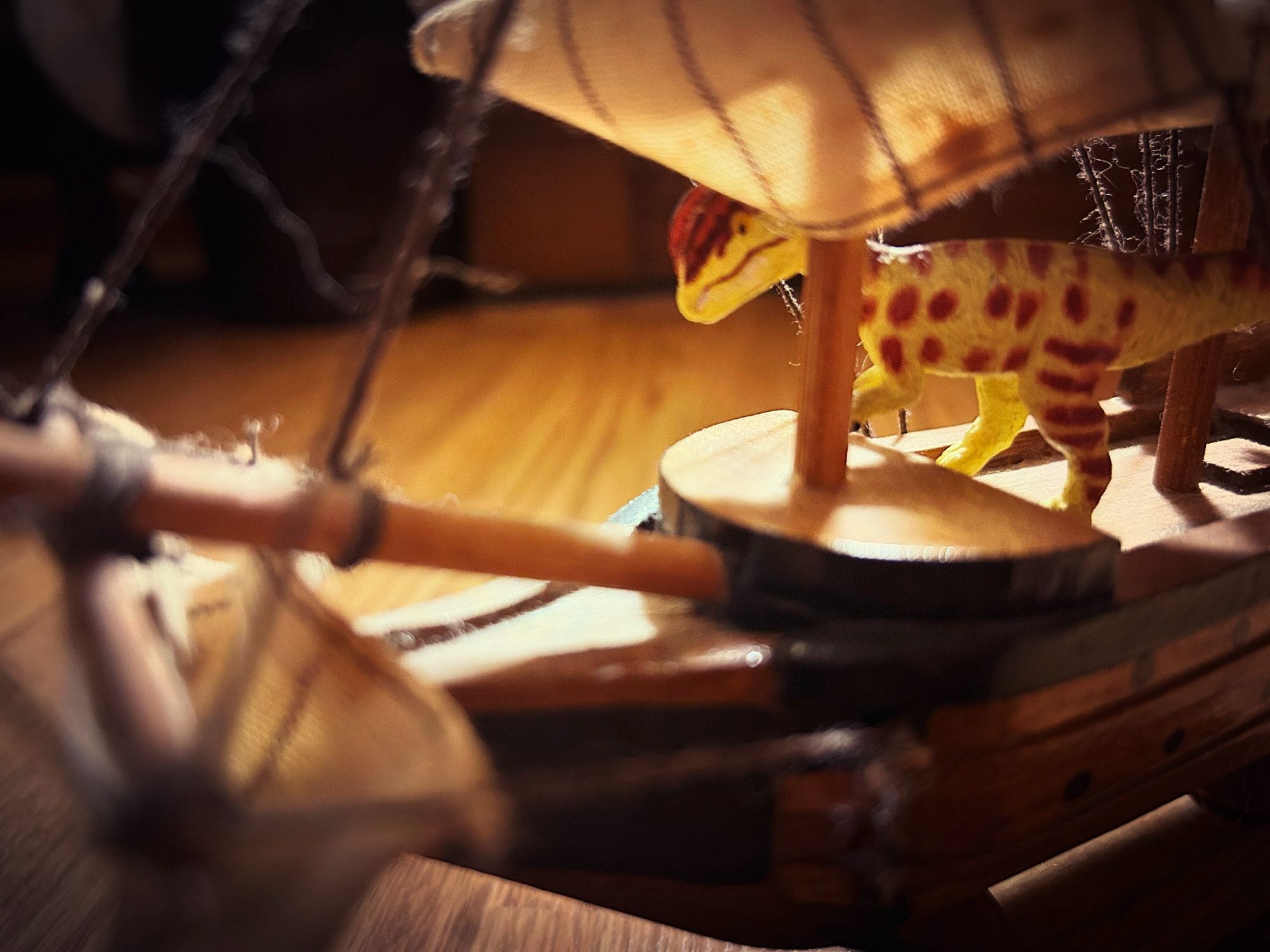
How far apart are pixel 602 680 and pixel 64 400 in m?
0.22

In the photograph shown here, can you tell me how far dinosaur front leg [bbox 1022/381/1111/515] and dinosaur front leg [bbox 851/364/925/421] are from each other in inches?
2.2

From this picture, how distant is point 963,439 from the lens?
1.90ft

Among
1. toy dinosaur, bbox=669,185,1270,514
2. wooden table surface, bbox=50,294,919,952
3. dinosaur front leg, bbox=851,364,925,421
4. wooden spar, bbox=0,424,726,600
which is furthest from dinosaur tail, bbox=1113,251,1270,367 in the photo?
wooden table surface, bbox=50,294,919,952

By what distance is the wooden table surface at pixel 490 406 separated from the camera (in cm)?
51

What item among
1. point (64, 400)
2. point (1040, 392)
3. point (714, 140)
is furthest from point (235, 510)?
point (1040, 392)

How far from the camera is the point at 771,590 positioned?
404 millimetres

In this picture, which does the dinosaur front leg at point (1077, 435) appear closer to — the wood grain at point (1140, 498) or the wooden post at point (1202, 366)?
the wood grain at point (1140, 498)

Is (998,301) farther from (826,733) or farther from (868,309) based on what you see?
(826,733)

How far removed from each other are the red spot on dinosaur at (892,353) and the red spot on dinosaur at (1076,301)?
0.08m

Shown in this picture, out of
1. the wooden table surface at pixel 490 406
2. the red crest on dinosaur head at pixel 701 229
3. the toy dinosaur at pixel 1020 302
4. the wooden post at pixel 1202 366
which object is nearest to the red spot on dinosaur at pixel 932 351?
the toy dinosaur at pixel 1020 302

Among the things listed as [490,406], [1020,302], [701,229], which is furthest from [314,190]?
[1020,302]

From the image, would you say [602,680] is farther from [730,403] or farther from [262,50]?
[730,403]

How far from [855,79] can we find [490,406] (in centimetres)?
92

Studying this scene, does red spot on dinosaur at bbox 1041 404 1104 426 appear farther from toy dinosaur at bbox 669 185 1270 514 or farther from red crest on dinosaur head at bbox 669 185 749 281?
red crest on dinosaur head at bbox 669 185 749 281
